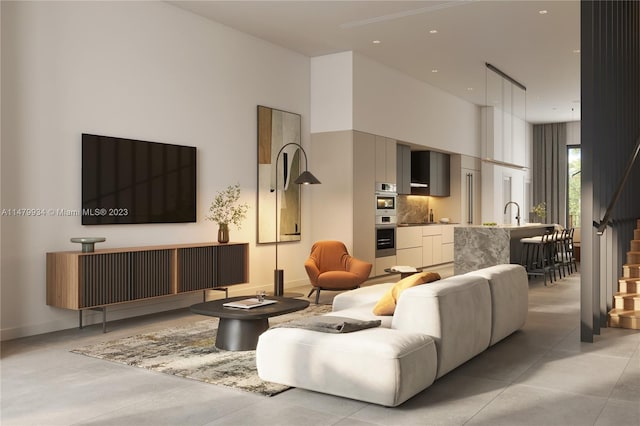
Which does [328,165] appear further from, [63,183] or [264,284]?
[63,183]

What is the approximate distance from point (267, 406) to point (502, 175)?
39.0ft

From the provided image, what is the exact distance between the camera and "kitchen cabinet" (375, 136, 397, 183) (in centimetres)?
952

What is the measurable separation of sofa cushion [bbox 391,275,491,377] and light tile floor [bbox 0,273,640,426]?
165 millimetres

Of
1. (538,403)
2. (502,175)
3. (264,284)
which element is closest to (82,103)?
(264,284)

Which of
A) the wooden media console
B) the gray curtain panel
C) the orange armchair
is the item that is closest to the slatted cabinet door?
the wooden media console

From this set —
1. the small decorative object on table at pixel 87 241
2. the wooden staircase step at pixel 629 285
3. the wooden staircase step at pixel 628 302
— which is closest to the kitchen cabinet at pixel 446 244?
the wooden staircase step at pixel 629 285

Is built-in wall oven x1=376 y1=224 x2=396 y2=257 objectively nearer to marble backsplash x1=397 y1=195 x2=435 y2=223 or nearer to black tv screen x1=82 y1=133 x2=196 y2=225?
marble backsplash x1=397 y1=195 x2=435 y2=223

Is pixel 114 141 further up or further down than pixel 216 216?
further up

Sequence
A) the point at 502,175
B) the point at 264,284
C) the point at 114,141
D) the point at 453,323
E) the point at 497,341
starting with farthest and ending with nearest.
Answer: the point at 502,175
the point at 264,284
the point at 114,141
the point at 497,341
the point at 453,323

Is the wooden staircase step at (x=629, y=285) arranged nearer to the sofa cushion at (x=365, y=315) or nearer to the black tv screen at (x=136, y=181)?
the sofa cushion at (x=365, y=315)

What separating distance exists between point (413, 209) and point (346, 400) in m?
8.87

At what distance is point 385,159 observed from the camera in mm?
9727

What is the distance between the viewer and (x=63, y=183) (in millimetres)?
5707

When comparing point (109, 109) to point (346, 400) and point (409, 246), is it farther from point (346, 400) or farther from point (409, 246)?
point (409, 246)
